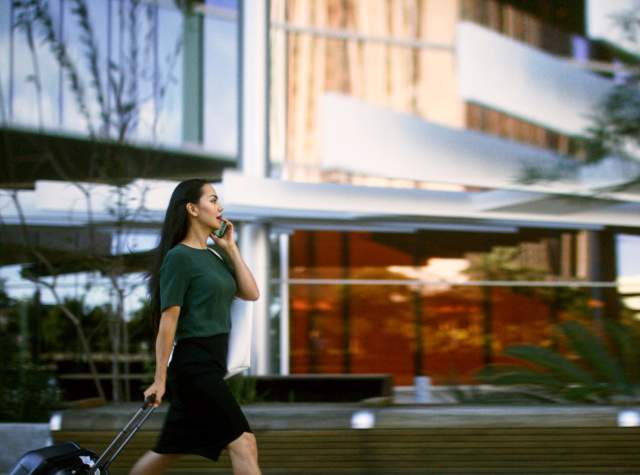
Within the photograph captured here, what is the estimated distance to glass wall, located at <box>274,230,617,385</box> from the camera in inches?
429

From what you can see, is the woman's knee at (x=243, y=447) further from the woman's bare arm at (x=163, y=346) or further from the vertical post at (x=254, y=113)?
→ the vertical post at (x=254, y=113)

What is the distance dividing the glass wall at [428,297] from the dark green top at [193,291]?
658cm

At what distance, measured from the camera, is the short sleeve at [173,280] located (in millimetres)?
4062

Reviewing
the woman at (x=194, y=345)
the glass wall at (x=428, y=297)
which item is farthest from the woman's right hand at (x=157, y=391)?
the glass wall at (x=428, y=297)

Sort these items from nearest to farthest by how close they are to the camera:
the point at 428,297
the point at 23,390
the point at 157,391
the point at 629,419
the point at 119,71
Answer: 1. the point at 157,391
2. the point at 629,419
3. the point at 23,390
4. the point at 119,71
5. the point at 428,297

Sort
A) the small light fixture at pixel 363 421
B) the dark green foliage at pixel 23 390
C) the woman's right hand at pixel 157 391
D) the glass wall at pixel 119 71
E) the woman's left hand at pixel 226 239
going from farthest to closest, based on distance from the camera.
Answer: the glass wall at pixel 119 71 → the dark green foliage at pixel 23 390 → the small light fixture at pixel 363 421 → the woman's left hand at pixel 226 239 → the woman's right hand at pixel 157 391

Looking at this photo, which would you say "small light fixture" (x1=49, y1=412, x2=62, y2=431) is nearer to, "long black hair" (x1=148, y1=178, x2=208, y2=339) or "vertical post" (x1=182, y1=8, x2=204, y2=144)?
"long black hair" (x1=148, y1=178, x2=208, y2=339)

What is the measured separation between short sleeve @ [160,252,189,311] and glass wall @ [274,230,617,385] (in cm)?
661

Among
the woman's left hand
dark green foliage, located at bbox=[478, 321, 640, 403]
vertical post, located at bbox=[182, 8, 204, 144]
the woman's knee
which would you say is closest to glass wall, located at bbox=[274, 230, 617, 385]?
vertical post, located at bbox=[182, 8, 204, 144]

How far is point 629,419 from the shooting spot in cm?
569

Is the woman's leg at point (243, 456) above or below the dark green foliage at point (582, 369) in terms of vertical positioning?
below

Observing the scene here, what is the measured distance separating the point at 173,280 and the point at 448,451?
2.48m

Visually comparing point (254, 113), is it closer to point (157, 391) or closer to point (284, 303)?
point (284, 303)

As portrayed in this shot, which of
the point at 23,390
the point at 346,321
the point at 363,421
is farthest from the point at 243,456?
the point at 346,321
